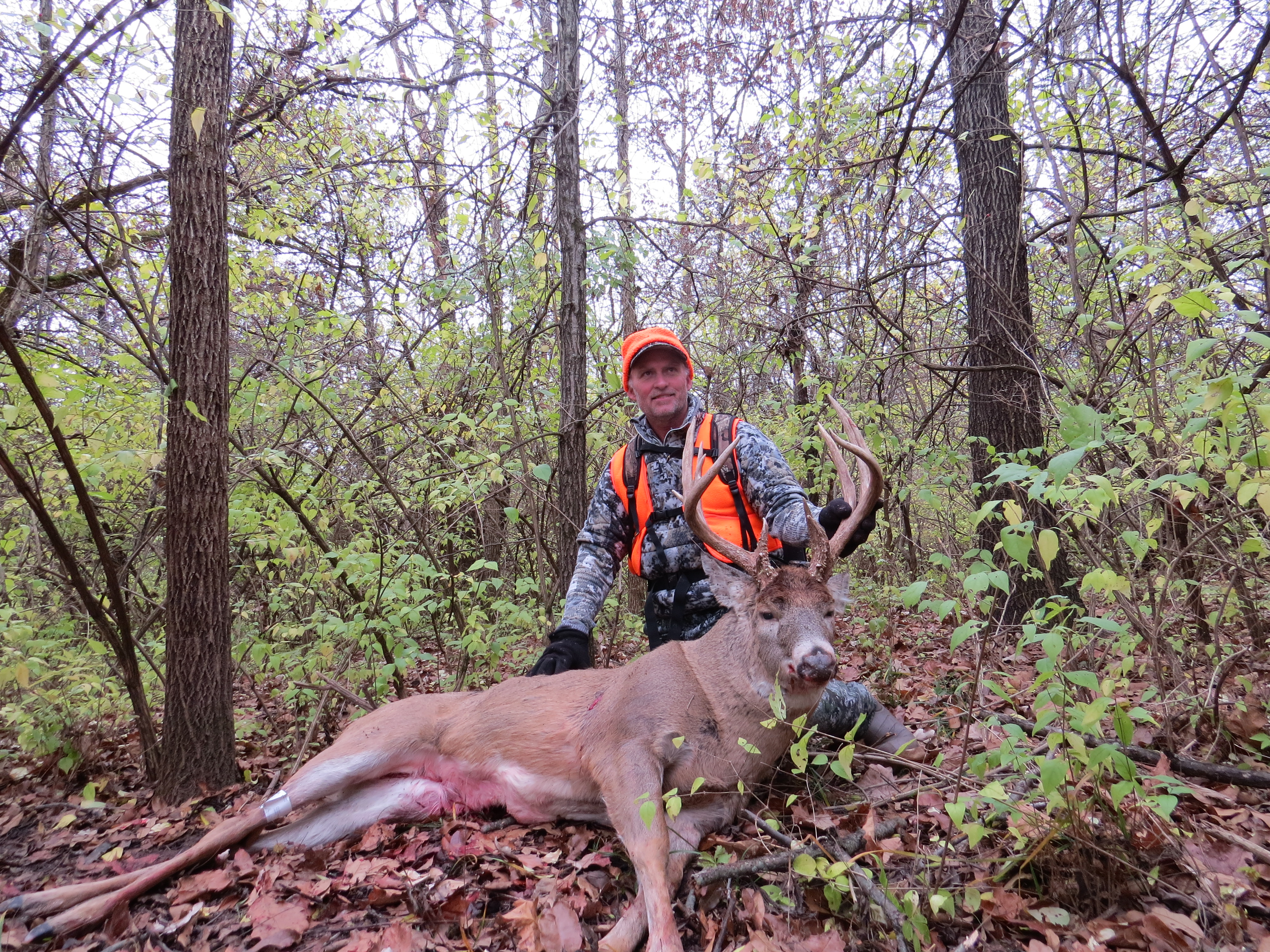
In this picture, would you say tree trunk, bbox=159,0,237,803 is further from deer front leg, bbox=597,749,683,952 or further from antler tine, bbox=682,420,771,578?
antler tine, bbox=682,420,771,578

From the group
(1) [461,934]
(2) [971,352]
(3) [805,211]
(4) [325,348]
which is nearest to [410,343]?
(4) [325,348]

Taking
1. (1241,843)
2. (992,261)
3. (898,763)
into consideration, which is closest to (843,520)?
(898,763)

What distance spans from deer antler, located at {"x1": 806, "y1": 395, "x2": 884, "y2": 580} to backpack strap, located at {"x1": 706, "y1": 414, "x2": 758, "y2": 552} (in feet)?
2.47

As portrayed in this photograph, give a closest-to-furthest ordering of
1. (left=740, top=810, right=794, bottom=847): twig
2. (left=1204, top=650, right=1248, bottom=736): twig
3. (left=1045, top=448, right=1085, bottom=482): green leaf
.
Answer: (left=1045, top=448, right=1085, bottom=482): green leaf < (left=740, top=810, right=794, bottom=847): twig < (left=1204, top=650, right=1248, bottom=736): twig

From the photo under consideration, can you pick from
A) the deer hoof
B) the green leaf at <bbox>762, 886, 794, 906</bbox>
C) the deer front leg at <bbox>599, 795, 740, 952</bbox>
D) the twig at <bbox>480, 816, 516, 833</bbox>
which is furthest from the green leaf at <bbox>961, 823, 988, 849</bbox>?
the deer hoof

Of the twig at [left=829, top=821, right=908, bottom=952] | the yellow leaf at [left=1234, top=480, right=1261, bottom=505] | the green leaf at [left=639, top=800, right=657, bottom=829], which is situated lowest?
the twig at [left=829, top=821, right=908, bottom=952]

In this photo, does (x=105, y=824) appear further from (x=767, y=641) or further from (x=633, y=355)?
(x=633, y=355)

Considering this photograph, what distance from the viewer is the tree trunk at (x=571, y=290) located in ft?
17.7

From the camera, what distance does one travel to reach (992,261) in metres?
5.48

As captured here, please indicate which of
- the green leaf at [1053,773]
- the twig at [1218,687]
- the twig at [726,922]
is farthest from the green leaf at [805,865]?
the twig at [1218,687]

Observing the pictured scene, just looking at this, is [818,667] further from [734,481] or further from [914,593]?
[734,481]

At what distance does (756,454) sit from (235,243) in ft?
17.0

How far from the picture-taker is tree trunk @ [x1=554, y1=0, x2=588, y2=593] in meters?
5.41

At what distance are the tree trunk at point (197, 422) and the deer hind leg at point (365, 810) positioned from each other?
0.68 metres
